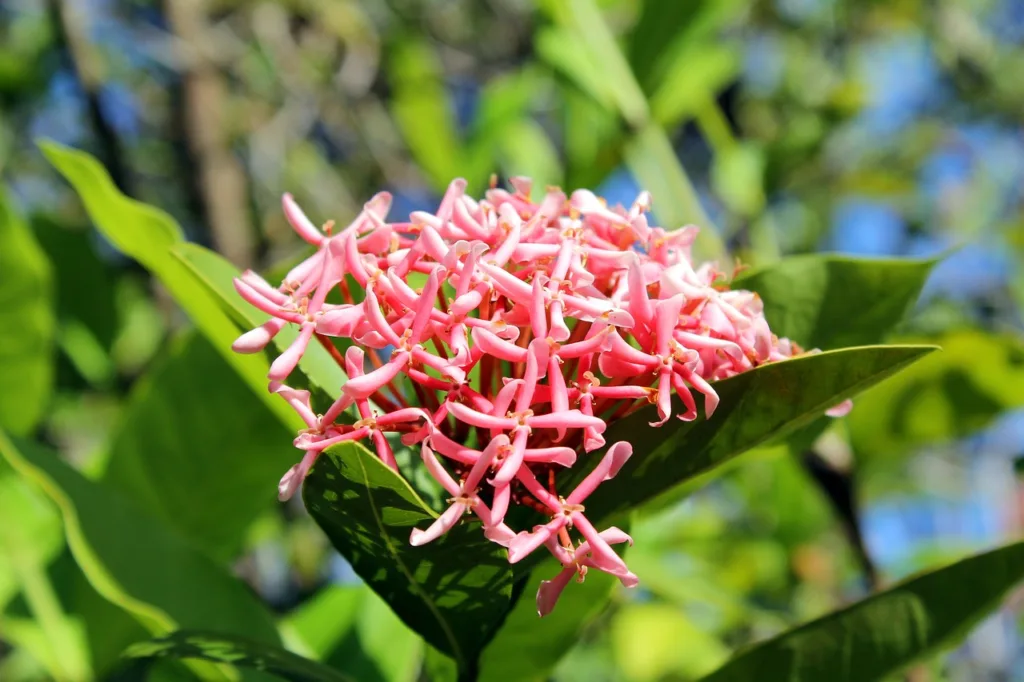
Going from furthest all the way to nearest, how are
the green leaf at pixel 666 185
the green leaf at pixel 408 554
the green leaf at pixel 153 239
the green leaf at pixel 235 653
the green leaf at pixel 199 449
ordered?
the green leaf at pixel 666 185 < the green leaf at pixel 199 449 < the green leaf at pixel 153 239 < the green leaf at pixel 235 653 < the green leaf at pixel 408 554

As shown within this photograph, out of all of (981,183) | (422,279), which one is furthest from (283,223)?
(422,279)

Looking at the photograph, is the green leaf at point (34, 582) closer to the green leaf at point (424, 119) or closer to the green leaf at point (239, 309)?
the green leaf at point (239, 309)

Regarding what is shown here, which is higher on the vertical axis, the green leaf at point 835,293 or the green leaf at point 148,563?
the green leaf at point 148,563

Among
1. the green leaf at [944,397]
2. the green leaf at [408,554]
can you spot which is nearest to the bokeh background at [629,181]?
the green leaf at [944,397]

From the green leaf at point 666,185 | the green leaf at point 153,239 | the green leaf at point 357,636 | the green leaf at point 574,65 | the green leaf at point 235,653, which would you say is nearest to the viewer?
the green leaf at point 235,653

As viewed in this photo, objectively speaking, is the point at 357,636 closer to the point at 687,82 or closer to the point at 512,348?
the point at 512,348

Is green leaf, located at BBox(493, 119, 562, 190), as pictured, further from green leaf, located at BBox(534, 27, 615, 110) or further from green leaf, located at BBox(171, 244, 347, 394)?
green leaf, located at BBox(171, 244, 347, 394)
